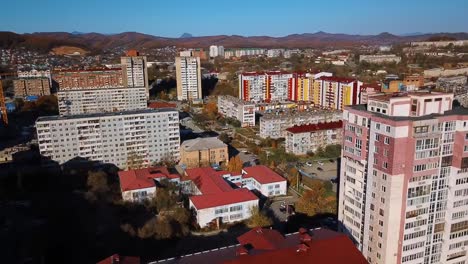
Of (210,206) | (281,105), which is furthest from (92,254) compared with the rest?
(281,105)

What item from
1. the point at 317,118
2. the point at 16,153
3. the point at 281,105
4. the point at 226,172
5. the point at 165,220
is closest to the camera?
the point at 165,220

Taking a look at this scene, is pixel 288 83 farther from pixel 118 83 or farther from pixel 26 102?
pixel 26 102

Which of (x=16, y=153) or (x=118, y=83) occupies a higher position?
Answer: (x=118, y=83)

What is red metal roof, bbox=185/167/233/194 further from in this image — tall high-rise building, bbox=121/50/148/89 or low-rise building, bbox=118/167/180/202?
tall high-rise building, bbox=121/50/148/89

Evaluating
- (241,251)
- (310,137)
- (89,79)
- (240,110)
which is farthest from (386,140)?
(89,79)

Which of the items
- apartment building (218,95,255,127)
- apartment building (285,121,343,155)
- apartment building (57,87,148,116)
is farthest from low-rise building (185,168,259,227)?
apartment building (57,87,148,116)

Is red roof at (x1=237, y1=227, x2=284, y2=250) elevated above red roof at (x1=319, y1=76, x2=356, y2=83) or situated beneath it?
situated beneath

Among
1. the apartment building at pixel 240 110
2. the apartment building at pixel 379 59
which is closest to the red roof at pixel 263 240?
the apartment building at pixel 240 110
